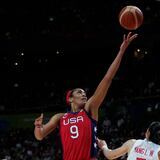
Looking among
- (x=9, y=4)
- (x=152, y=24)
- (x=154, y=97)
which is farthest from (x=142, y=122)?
(x=9, y=4)

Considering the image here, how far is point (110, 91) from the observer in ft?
60.4

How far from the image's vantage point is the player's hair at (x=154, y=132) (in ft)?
14.6

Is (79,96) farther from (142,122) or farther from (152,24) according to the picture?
(152,24)

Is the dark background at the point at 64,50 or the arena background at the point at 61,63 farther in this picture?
the dark background at the point at 64,50

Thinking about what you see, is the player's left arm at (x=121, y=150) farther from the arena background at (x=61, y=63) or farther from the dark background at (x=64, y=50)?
the dark background at (x=64, y=50)

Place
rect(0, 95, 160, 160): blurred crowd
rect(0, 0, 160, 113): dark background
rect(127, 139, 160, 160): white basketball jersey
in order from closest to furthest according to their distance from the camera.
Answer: rect(127, 139, 160, 160): white basketball jersey
rect(0, 95, 160, 160): blurred crowd
rect(0, 0, 160, 113): dark background

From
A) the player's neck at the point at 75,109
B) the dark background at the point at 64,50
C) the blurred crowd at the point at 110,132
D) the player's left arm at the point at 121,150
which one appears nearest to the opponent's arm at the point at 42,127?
the player's neck at the point at 75,109

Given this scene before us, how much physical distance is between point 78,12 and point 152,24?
3.34 metres

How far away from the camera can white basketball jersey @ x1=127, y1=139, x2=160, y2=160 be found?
4539mm

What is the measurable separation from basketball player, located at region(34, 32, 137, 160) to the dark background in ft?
43.1

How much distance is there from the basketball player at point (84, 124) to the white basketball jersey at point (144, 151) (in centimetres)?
47

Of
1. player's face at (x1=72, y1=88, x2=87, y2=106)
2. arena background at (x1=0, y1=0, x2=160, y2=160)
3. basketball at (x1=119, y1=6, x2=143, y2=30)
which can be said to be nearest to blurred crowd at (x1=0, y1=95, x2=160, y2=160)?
arena background at (x1=0, y1=0, x2=160, y2=160)

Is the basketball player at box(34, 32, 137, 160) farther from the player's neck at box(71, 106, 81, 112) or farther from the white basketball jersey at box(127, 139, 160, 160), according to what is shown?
the white basketball jersey at box(127, 139, 160, 160)

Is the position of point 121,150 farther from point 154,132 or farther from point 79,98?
point 79,98
